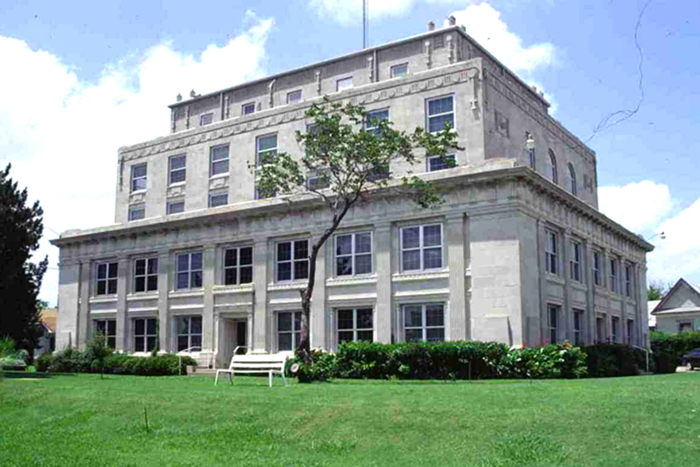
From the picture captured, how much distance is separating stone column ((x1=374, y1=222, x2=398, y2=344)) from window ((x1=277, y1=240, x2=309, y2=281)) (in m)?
3.98

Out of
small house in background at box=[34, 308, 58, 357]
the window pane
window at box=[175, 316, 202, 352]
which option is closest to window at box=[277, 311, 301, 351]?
window at box=[175, 316, 202, 352]

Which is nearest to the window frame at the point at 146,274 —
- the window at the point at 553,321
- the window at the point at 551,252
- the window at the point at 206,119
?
the window at the point at 206,119

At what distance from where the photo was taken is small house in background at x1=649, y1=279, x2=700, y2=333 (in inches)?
2776

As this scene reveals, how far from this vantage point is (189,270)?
39.0 metres

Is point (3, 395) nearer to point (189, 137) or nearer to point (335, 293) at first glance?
point (335, 293)

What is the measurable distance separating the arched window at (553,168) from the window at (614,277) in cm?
597

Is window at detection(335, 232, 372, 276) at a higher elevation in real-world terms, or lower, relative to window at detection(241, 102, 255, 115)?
lower

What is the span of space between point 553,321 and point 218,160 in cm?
2190

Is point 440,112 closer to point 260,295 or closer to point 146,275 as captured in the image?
point 260,295

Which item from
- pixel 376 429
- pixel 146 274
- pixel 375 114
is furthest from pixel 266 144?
pixel 376 429

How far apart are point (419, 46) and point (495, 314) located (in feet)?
65.3

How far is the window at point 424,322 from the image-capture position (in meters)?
30.9

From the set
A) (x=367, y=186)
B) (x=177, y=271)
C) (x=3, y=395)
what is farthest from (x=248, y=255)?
(x=3, y=395)

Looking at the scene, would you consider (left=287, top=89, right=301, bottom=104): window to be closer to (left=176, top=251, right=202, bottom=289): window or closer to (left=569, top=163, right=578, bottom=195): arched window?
(left=176, top=251, right=202, bottom=289): window
